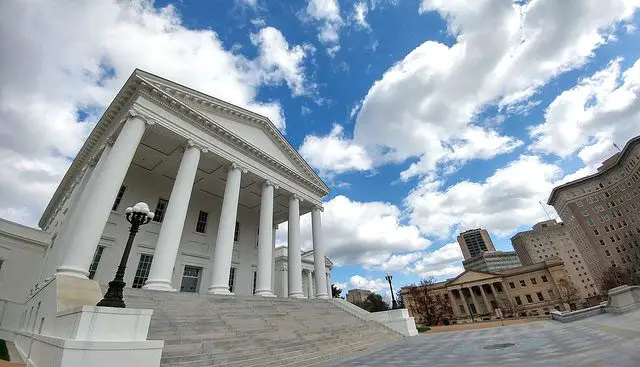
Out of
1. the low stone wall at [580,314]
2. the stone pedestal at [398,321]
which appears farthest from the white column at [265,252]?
the low stone wall at [580,314]

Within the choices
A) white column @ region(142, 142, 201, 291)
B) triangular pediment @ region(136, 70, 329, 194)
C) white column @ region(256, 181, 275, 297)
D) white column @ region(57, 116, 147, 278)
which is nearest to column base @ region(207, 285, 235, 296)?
white column @ region(142, 142, 201, 291)

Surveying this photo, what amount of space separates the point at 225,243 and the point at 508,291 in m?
78.3

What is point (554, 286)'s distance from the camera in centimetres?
6406

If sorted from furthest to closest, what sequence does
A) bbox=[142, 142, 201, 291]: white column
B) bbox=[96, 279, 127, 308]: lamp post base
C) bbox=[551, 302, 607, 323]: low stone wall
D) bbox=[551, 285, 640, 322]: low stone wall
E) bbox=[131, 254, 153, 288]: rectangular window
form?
bbox=[131, 254, 153, 288]: rectangular window, bbox=[551, 302, 607, 323]: low stone wall, bbox=[142, 142, 201, 291]: white column, bbox=[551, 285, 640, 322]: low stone wall, bbox=[96, 279, 127, 308]: lamp post base

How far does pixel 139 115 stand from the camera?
1388 centimetres

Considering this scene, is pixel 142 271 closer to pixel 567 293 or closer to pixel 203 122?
pixel 203 122

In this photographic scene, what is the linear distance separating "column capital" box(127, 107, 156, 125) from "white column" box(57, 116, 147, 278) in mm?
93

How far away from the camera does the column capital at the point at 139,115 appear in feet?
44.7

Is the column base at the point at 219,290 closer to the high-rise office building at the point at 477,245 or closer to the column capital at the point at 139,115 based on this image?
the column capital at the point at 139,115

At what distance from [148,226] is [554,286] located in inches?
3251

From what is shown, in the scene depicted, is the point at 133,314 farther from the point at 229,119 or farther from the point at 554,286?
the point at 554,286

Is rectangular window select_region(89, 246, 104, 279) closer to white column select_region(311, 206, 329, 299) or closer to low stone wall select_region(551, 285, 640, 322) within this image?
white column select_region(311, 206, 329, 299)

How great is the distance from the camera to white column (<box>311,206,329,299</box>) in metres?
20.8

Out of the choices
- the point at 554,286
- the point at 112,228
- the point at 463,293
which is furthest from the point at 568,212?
the point at 112,228
